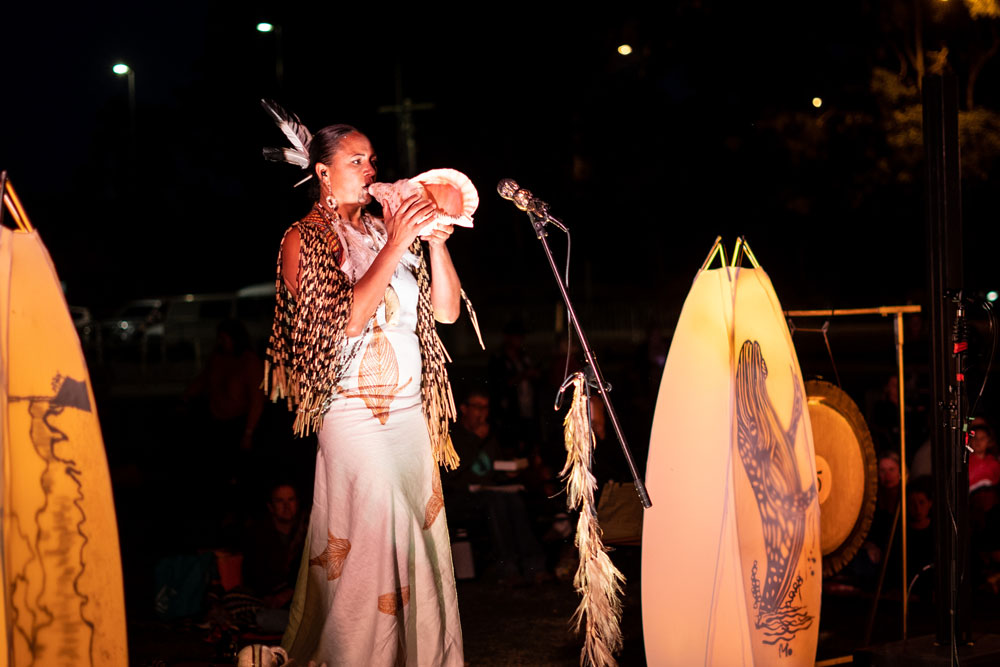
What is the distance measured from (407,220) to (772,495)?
5.13ft

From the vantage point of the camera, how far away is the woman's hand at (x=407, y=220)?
3100mm

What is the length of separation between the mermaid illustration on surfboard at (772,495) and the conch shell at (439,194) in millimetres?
1102

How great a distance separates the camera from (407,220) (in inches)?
123

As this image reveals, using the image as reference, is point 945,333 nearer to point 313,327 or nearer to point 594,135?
point 313,327

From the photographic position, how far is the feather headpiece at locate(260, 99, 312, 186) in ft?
11.3

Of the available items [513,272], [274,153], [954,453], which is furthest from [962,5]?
[513,272]

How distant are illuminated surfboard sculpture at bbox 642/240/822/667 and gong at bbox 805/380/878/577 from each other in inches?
39.4

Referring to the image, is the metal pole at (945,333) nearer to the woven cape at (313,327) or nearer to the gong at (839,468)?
the gong at (839,468)

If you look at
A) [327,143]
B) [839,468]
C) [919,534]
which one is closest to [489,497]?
[839,468]

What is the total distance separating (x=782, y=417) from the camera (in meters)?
3.73

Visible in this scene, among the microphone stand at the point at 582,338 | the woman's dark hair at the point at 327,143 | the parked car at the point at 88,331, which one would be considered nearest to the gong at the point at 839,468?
the microphone stand at the point at 582,338

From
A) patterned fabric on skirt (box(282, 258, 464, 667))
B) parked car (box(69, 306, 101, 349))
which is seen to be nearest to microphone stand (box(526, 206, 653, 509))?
patterned fabric on skirt (box(282, 258, 464, 667))

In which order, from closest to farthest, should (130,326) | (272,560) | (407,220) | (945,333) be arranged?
(407,220)
(945,333)
(272,560)
(130,326)

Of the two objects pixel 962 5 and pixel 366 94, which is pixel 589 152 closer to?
pixel 366 94
